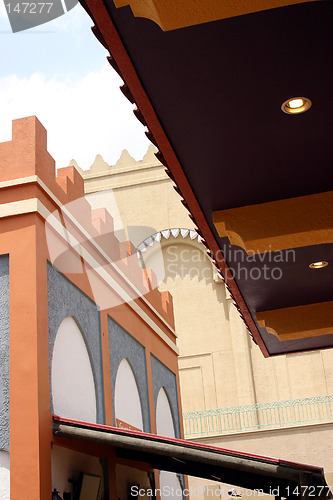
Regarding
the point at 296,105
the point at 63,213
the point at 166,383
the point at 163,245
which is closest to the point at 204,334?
the point at 163,245

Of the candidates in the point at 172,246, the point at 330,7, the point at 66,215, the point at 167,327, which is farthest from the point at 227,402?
the point at 330,7

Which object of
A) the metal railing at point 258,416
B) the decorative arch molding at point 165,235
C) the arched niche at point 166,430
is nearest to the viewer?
the arched niche at point 166,430

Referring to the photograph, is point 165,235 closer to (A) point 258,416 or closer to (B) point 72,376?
(A) point 258,416

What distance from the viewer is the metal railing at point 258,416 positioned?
23.3 meters

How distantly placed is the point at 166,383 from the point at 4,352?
7.93 m

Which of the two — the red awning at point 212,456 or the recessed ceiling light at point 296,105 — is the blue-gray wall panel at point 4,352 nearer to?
the red awning at point 212,456

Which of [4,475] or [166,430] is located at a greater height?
[166,430]

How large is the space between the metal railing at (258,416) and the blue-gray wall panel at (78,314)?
12716 mm

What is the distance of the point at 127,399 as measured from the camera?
42.2 feet

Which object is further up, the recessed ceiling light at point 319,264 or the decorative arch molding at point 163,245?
the decorative arch molding at point 163,245

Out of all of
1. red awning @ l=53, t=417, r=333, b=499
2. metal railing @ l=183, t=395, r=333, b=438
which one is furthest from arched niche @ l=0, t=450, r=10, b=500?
metal railing @ l=183, t=395, r=333, b=438

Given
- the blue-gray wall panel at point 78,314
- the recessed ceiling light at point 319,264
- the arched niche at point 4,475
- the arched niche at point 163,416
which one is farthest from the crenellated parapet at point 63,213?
the recessed ceiling light at point 319,264

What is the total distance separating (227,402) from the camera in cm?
2452

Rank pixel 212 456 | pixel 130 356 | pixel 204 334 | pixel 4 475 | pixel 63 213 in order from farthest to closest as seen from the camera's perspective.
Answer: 1. pixel 204 334
2. pixel 130 356
3. pixel 63 213
4. pixel 212 456
5. pixel 4 475
